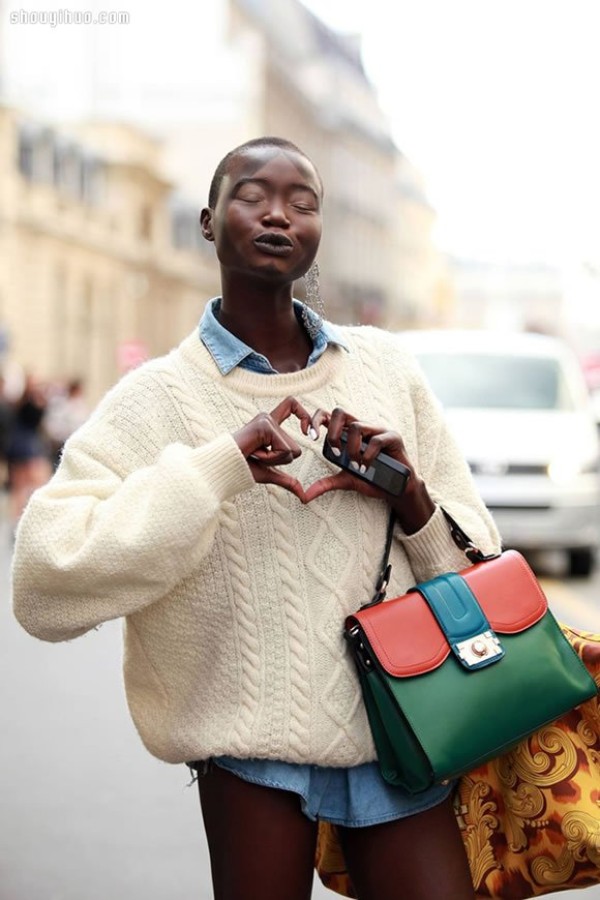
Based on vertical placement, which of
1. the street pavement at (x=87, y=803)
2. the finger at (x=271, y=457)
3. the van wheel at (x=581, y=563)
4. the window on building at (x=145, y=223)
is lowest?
the window on building at (x=145, y=223)

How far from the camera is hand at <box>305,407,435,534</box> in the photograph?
2357 mm

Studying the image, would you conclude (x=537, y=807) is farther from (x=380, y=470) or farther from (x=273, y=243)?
(x=273, y=243)

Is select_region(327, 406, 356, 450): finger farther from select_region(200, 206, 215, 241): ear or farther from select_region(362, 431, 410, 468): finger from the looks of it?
select_region(200, 206, 215, 241): ear

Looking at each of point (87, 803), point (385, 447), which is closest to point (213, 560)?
point (385, 447)

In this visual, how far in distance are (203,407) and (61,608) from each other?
402mm

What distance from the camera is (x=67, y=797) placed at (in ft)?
17.9

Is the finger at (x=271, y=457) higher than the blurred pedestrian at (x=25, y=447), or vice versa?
the finger at (x=271, y=457)

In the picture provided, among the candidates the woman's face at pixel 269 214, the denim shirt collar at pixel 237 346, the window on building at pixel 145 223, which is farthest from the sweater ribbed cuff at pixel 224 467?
the window on building at pixel 145 223

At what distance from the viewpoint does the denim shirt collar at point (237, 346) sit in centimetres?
251

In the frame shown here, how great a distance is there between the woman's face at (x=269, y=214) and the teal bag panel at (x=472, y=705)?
0.68 meters

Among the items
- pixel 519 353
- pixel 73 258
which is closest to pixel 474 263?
pixel 73 258

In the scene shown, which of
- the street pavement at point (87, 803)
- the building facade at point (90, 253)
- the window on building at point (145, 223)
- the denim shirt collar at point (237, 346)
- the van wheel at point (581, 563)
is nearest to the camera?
the denim shirt collar at point (237, 346)

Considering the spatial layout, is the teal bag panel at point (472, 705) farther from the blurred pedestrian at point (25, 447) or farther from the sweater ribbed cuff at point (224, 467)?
the blurred pedestrian at point (25, 447)

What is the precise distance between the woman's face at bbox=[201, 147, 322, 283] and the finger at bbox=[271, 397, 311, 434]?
23 cm
